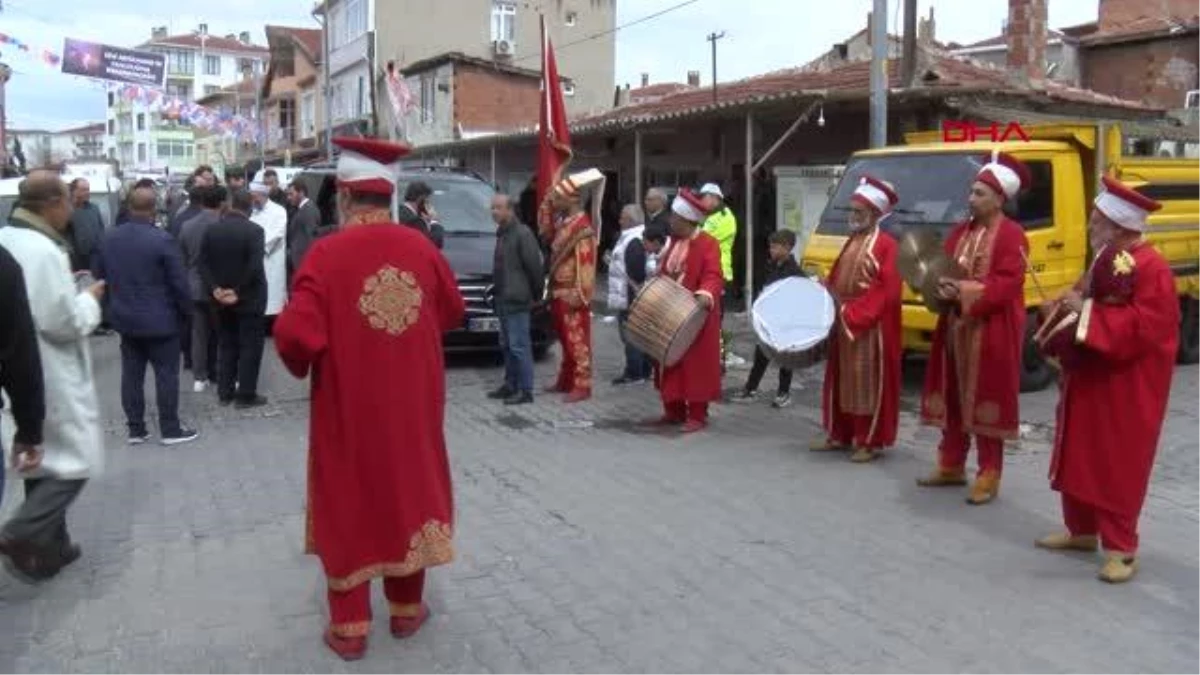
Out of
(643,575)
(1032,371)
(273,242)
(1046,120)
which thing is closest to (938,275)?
(643,575)

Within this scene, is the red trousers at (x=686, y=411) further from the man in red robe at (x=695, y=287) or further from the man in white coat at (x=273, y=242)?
the man in white coat at (x=273, y=242)

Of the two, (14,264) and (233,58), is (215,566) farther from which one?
(233,58)

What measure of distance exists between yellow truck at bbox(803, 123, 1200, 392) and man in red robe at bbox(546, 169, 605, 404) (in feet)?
6.98

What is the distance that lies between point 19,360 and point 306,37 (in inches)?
2061

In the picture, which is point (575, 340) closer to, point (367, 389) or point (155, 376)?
point (155, 376)

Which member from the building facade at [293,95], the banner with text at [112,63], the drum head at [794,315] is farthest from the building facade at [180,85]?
the drum head at [794,315]

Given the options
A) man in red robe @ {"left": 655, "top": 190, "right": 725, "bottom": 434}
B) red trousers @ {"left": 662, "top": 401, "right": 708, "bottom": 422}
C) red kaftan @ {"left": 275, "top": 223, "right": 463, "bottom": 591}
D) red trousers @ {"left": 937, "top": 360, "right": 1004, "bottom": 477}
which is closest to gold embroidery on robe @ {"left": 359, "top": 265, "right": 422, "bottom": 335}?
red kaftan @ {"left": 275, "top": 223, "right": 463, "bottom": 591}

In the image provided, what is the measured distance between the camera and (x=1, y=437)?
4.26m

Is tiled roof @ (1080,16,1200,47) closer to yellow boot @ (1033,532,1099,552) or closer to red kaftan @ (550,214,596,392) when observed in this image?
red kaftan @ (550,214,596,392)

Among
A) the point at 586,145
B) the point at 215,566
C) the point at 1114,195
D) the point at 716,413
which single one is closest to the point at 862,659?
the point at 1114,195

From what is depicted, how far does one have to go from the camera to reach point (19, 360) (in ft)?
13.0

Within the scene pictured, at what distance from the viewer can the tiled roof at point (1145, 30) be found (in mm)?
24188

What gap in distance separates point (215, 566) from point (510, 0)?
1600 inches

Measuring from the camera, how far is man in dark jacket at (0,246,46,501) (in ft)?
12.8
